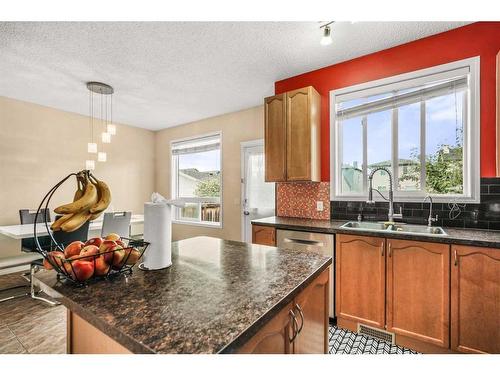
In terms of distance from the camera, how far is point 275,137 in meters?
2.90

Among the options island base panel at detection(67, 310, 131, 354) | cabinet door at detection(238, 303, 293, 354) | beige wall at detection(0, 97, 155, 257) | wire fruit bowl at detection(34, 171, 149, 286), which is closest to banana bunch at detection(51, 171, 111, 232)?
wire fruit bowl at detection(34, 171, 149, 286)

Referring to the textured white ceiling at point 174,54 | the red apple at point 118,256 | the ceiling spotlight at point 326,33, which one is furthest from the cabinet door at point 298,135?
the red apple at point 118,256

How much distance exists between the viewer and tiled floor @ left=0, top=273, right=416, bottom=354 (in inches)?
74.6

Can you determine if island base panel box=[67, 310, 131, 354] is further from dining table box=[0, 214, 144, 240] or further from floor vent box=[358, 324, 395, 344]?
dining table box=[0, 214, 144, 240]

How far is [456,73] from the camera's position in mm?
2174

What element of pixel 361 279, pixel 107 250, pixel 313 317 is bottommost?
pixel 361 279

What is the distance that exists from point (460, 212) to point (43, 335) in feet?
12.2

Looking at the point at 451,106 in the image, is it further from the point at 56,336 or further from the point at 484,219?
the point at 56,336

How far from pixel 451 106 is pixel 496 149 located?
564 millimetres

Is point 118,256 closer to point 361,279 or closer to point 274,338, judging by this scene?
point 274,338

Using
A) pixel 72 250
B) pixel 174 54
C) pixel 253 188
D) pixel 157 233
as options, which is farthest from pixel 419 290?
pixel 174 54

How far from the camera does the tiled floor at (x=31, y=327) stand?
193cm

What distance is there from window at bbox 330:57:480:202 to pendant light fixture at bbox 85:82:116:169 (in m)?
2.88

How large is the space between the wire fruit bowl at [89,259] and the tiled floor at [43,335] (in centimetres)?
160
